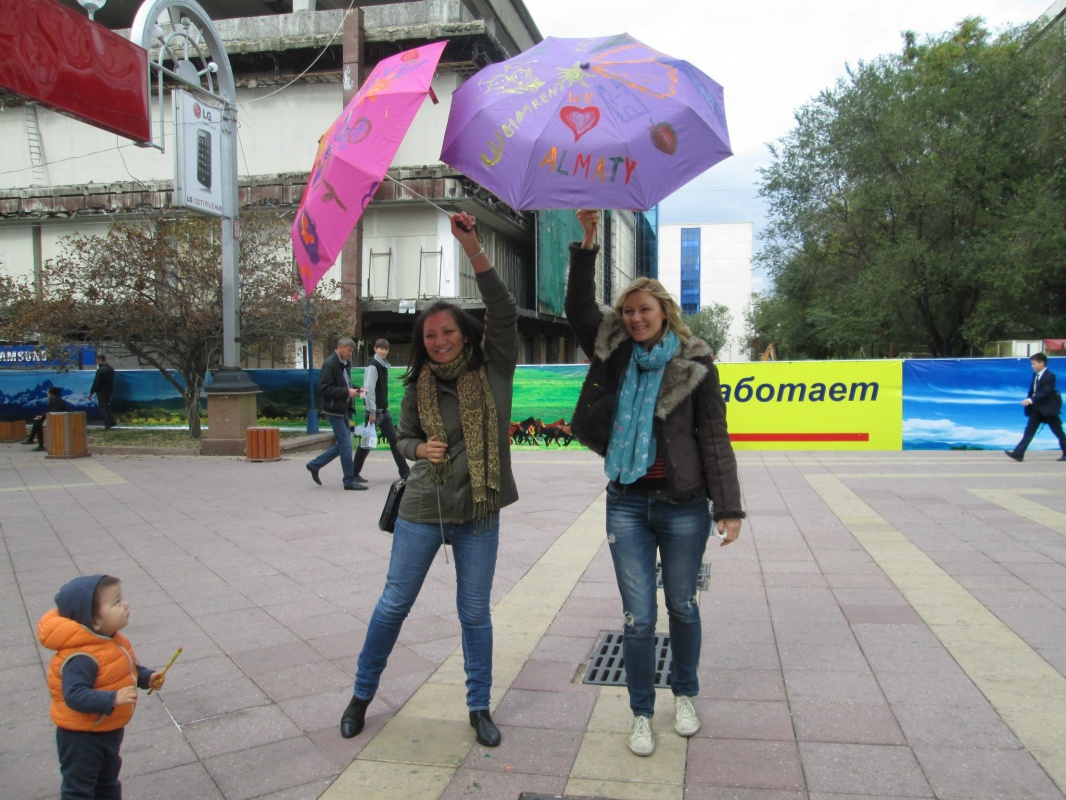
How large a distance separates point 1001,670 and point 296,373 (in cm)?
1473

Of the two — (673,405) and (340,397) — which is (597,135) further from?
(340,397)

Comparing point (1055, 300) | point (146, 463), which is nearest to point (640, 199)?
point (146, 463)

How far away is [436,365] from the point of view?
3.19 m

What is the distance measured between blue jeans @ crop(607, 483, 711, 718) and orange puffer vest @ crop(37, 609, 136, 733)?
1693 mm

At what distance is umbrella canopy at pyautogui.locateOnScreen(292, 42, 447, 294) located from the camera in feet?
9.42

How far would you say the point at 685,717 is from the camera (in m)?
3.22

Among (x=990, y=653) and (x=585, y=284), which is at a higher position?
(x=585, y=284)

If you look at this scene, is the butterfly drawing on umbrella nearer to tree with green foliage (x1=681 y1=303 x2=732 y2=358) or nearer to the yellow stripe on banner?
the yellow stripe on banner

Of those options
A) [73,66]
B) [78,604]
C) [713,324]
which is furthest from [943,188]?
[713,324]

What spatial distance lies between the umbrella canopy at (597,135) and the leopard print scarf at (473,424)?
707mm

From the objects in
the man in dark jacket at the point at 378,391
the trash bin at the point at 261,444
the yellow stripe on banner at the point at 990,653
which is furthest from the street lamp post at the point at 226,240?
the yellow stripe on banner at the point at 990,653

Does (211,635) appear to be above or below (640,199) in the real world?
below

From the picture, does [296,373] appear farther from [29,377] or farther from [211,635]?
[211,635]

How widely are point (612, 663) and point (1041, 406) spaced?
32.1 ft
